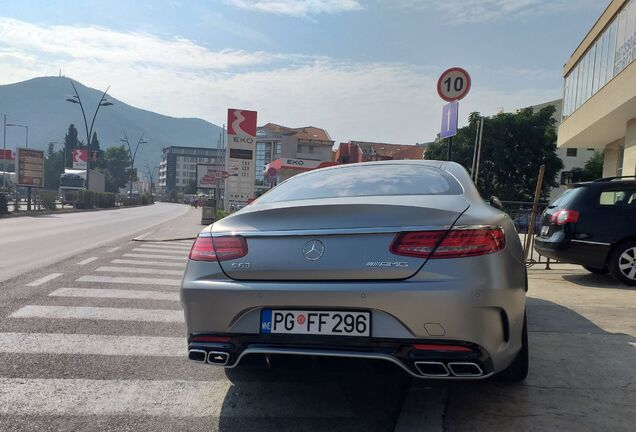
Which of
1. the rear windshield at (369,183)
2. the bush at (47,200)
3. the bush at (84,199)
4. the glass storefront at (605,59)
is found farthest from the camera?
the bush at (84,199)

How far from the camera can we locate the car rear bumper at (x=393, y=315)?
256cm

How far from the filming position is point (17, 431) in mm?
2789

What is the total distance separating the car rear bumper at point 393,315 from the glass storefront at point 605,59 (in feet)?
54.9

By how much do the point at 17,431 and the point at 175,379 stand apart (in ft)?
3.49

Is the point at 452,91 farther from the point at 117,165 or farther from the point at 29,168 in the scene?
the point at 117,165

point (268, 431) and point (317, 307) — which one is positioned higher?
point (317, 307)

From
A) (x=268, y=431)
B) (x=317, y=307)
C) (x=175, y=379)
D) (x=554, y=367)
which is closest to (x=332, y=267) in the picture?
(x=317, y=307)

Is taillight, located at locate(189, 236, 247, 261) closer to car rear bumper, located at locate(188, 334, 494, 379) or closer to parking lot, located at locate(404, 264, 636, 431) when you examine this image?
car rear bumper, located at locate(188, 334, 494, 379)

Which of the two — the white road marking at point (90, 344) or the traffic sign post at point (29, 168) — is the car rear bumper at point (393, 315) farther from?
the traffic sign post at point (29, 168)

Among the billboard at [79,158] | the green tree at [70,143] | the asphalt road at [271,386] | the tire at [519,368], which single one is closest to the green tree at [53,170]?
the green tree at [70,143]

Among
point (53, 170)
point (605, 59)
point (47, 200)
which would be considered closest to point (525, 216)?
point (605, 59)

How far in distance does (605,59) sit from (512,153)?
2124cm

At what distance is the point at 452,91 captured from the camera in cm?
820

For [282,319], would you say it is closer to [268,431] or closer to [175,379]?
[268,431]
